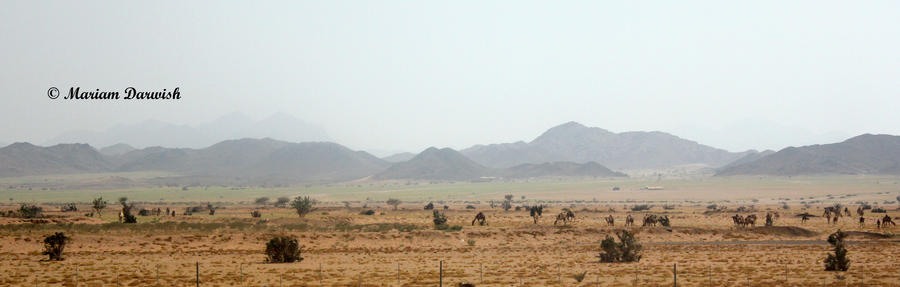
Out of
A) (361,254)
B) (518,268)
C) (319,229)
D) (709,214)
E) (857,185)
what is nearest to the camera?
(518,268)

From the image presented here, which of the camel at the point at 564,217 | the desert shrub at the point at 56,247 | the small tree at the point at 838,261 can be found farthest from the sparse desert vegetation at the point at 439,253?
the camel at the point at 564,217

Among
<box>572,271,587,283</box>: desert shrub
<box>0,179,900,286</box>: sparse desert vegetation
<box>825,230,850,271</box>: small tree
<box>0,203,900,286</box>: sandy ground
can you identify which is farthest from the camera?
<box>825,230,850,271</box>: small tree

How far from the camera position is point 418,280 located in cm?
3006

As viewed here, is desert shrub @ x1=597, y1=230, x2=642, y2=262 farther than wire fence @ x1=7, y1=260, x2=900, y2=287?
Yes

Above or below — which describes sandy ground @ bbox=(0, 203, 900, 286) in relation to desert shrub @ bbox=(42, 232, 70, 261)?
below

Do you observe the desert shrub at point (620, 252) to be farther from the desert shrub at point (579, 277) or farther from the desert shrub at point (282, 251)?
the desert shrub at point (282, 251)

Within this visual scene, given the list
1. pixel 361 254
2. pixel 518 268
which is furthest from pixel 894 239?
pixel 361 254

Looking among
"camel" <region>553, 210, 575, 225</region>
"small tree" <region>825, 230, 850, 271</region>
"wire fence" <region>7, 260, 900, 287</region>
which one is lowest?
"wire fence" <region>7, 260, 900, 287</region>

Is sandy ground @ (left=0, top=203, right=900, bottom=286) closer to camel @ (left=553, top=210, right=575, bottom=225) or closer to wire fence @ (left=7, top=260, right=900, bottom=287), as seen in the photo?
wire fence @ (left=7, top=260, right=900, bottom=287)

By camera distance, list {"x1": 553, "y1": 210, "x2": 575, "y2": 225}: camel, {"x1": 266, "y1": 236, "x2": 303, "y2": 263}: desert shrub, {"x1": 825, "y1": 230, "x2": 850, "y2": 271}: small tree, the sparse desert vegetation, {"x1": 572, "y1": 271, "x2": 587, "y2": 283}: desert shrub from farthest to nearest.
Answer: {"x1": 553, "y1": 210, "x2": 575, "y2": 225}: camel
{"x1": 266, "y1": 236, "x2": 303, "y2": 263}: desert shrub
{"x1": 825, "y1": 230, "x2": 850, "y2": 271}: small tree
the sparse desert vegetation
{"x1": 572, "y1": 271, "x2": 587, "y2": 283}: desert shrub

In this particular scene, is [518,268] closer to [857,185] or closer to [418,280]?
[418,280]

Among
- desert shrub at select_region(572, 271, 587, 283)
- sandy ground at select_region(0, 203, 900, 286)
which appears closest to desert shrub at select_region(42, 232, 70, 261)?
sandy ground at select_region(0, 203, 900, 286)

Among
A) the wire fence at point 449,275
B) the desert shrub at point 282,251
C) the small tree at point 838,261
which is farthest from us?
the desert shrub at point 282,251

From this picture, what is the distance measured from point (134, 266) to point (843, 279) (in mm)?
30619
